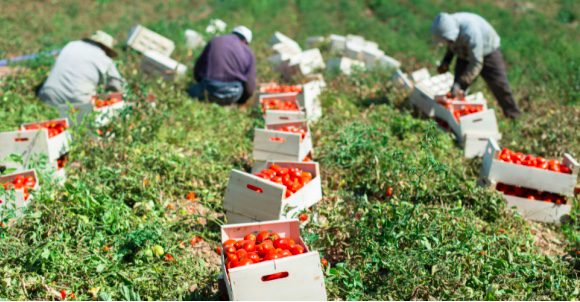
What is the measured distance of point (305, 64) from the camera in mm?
10320

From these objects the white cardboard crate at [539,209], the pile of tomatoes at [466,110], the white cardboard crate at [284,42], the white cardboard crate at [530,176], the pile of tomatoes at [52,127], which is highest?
A: the white cardboard crate at [284,42]

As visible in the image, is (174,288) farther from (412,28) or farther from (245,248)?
(412,28)

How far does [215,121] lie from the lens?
25.8ft

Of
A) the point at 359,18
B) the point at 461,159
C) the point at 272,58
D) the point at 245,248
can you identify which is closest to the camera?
the point at 245,248

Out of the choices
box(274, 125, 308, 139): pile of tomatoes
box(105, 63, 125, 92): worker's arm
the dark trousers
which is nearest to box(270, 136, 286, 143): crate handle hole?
box(274, 125, 308, 139): pile of tomatoes

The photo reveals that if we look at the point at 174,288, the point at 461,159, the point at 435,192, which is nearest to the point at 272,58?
the point at 461,159

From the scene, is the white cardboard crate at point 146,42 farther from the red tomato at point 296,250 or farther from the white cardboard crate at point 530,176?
the red tomato at point 296,250

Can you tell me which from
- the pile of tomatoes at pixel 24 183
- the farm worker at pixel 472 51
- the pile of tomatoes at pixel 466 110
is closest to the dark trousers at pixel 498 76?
the farm worker at pixel 472 51

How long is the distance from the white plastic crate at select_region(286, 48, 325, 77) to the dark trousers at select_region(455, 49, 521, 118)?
2.92m

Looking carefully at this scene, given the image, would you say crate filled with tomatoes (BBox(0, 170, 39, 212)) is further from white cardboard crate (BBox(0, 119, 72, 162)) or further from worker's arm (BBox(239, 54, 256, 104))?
worker's arm (BBox(239, 54, 256, 104))

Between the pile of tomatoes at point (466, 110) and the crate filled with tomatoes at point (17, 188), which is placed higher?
the pile of tomatoes at point (466, 110)

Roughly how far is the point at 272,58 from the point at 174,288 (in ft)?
24.6

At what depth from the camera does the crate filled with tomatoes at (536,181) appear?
18.7 ft

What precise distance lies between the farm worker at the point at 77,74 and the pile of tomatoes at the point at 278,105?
7.85 feet
